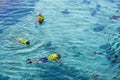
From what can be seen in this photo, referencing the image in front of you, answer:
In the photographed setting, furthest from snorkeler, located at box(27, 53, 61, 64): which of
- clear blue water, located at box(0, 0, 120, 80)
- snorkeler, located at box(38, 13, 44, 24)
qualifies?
snorkeler, located at box(38, 13, 44, 24)

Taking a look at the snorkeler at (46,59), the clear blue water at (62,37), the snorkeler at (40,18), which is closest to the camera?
the clear blue water at (62,37)

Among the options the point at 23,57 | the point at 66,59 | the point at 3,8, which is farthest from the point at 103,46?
the point at 3,8

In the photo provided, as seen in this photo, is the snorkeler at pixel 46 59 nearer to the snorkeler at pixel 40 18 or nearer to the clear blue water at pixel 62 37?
the clear blue water at pixel 62 37

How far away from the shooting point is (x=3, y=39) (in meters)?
14.5

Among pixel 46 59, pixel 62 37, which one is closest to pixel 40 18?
pixel 62 37

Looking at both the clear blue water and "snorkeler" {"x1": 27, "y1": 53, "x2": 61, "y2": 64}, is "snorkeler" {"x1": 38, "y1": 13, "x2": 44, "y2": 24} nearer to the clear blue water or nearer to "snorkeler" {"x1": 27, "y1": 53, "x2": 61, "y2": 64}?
the clear blue water

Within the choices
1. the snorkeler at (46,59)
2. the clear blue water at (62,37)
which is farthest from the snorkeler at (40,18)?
the snorkeler at (46,59)

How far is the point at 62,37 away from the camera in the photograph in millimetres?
14961

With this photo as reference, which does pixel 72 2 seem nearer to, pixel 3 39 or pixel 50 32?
pixel 50 32

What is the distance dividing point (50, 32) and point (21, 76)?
159 inches

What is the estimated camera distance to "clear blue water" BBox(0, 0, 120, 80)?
12.3 metres

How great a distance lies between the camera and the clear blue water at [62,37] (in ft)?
40.2

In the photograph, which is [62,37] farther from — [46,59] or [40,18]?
[46,59]

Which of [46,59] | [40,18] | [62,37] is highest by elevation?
[40,18]
